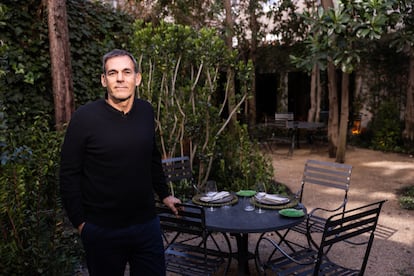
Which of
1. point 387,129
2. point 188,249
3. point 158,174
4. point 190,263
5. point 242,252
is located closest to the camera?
point 158,174

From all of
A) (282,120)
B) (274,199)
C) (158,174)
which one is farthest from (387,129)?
(158,174)

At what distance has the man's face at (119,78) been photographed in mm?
2006

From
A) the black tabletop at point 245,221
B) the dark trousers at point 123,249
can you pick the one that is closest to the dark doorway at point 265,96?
the black tabletop at point 245,221

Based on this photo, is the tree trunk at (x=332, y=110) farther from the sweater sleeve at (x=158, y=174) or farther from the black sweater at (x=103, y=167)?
the black sweater at (x=103, y=167)

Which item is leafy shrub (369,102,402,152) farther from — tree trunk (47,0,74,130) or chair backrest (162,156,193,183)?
tree trunk (47,0,74,130)

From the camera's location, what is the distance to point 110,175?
1.98m

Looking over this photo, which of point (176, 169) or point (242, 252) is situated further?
point (176, 169)

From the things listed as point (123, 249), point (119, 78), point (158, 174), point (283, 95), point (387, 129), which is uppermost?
point (283, 95)

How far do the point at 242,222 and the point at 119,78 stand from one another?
1518mm

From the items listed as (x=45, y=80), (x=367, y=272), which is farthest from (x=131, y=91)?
(x=45, y=80)

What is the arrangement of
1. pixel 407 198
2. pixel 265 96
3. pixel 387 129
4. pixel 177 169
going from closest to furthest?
pixel 177 169, pixel 407 198, pixel 387 129, pixel 265 96

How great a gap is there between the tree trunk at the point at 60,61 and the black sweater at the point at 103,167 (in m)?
2.86

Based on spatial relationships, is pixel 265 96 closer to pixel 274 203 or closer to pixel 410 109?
pixel 410 109

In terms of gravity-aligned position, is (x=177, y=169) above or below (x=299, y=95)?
below
